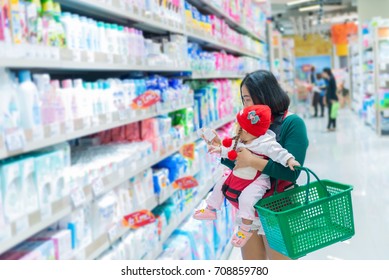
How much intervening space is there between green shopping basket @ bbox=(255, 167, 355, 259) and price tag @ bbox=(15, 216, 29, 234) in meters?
0.80

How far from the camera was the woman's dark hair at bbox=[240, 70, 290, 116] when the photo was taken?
195cm

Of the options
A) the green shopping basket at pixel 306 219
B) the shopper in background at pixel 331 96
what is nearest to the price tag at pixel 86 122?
the green shopping basket at pixel 306 219

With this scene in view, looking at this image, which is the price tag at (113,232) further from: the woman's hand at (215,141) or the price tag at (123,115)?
the woman's hand at (215,141)

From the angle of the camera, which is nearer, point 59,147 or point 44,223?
point 44,223

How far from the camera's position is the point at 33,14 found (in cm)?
191

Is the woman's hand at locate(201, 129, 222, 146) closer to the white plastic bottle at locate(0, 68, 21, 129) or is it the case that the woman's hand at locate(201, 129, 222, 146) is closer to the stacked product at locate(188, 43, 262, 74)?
the white plastic bottle at locate(0, 68, 21, 129)

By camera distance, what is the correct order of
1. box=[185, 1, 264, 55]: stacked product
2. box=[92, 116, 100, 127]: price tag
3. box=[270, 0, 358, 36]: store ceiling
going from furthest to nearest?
box=[270, 0, 358, 36]: store ceiling < box=[185, 1, 264, 55]: stacked product < box=[92, 116, 100, 127]: price tag

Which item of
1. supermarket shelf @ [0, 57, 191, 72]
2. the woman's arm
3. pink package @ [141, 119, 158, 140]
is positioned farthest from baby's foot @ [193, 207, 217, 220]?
pink package @ [141, 119, 158, 140]

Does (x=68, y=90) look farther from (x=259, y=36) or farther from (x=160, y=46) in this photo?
(x=259, y=36)

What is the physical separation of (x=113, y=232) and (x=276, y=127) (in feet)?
3.40

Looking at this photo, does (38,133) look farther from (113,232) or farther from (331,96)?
(331,96)

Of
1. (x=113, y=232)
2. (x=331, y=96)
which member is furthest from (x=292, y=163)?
(x=331, y=96)
